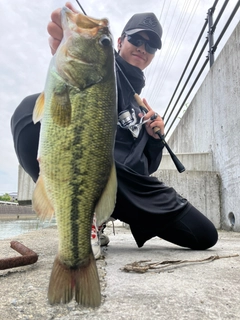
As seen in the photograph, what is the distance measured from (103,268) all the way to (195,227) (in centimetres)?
115

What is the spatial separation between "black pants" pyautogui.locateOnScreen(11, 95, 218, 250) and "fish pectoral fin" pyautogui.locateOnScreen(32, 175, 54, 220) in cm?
102

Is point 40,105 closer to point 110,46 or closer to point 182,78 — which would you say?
point 110,46

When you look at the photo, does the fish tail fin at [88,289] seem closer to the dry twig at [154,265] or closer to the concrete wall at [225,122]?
the dry twig at [154,265]

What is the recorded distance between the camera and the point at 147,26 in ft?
9.50

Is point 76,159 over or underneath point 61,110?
underneath

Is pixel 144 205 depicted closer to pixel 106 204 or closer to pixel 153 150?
pixel 153 150

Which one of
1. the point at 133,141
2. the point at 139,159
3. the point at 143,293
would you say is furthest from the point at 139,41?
the point at 143,293

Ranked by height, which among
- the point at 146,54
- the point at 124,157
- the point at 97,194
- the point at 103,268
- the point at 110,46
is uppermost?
the point at 146,54

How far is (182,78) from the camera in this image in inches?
331

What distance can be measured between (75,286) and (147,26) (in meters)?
2.49

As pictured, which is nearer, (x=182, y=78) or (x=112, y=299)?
(x=112, y=299)

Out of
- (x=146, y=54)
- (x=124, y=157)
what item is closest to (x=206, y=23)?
(x=146, y=54)

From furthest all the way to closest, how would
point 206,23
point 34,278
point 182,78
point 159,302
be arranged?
point 182,78, point 206,23, point 34,278, point 159,302

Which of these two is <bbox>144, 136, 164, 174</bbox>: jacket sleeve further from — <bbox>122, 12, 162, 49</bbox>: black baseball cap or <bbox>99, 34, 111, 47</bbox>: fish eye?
<bbox>99, 34, 111, 47</bbox>: fish eye
